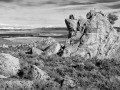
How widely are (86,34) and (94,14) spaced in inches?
165

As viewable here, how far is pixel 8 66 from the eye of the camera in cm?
1586

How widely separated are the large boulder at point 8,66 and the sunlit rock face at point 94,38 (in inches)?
412

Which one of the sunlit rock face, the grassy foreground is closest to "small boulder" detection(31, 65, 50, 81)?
the grassy foreground

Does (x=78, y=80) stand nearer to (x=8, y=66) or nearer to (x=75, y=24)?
(x=8, y=66)

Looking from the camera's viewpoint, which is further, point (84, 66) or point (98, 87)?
Result: point (84, 66)

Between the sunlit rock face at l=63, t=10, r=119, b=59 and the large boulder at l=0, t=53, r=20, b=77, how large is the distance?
1047 cm

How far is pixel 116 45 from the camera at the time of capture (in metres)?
28.9

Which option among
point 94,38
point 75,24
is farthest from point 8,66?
point 75,24

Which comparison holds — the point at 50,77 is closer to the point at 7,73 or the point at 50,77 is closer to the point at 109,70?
the point at 7,73

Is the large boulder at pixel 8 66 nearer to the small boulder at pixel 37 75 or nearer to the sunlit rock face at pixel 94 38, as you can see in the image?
the small boulder at pixel 37 75

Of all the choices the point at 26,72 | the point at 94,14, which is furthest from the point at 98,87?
the point at 94,14

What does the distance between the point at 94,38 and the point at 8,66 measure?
1368 cm

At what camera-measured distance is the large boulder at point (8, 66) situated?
15.5 metres

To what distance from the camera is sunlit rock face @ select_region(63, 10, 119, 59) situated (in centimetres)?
2669
